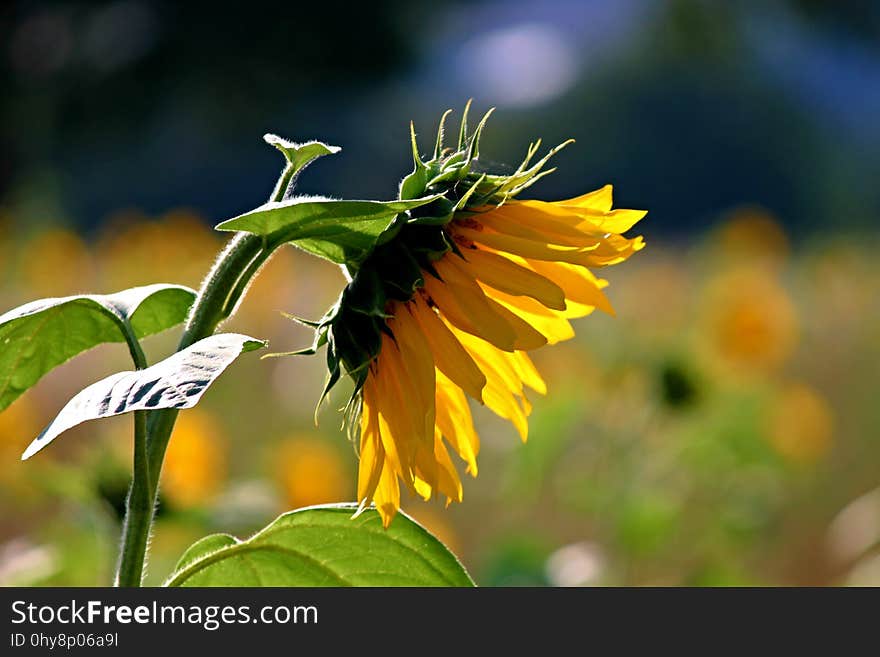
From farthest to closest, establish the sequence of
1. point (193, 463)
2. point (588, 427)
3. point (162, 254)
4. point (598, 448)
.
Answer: point (162, 254)
point (588, 427)
point (598, 448)
point (193, 463)

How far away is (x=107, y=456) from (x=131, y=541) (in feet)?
2.60

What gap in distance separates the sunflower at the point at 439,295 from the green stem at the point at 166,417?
1.9 inches

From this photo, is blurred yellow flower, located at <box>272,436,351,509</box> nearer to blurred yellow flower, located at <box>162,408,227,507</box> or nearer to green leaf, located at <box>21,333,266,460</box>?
blurred yellow flower, located at <box>162,408,227,507</box>

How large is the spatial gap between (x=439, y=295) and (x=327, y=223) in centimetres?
7

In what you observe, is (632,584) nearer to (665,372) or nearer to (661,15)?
(665,372)

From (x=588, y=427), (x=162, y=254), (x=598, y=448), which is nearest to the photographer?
(x=598, y=448)

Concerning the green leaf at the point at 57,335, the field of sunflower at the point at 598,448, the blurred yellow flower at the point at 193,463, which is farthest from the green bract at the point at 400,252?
the blurred yellow flower at the point at 193,463

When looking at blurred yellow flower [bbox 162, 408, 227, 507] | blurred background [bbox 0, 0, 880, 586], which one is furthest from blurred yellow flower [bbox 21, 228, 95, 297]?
blurred yellow flower [bbox 162, 408, 227, 507]

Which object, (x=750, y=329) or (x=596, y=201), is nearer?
(x=596, y=201)

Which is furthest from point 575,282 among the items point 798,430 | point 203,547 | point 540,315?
point 798,430

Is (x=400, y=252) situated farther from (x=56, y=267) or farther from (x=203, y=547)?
(x=56, y=267)

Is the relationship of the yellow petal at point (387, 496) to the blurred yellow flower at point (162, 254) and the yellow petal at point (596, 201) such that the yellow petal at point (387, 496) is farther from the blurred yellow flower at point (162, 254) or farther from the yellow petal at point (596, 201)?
the blurred yellow flower at point (162, 254)

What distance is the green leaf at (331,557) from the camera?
2.01 ft

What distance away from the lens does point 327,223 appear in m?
0.56
